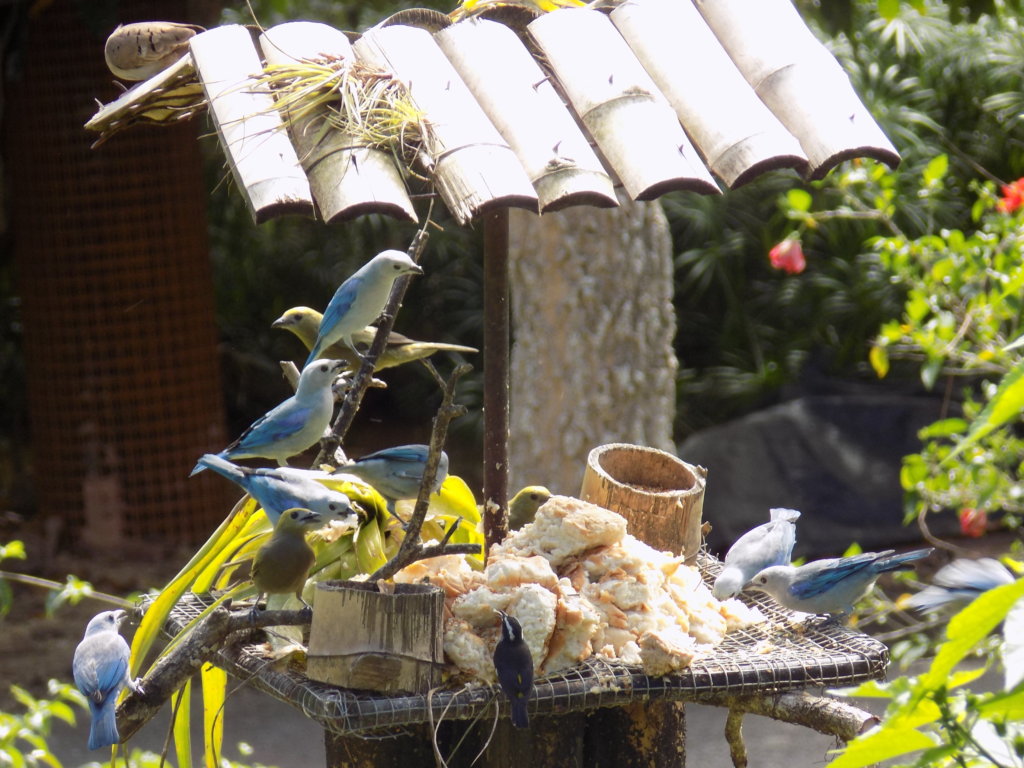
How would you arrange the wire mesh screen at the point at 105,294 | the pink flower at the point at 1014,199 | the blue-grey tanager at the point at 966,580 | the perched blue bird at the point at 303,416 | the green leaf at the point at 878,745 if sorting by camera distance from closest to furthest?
the green leaf at the point at 878,745, the blue-grey tanager at the point at 966,580, the perched blue bird at the point at 303,416, the pink flower at the point at 1014,199, the wire mesh screen at the point at 105,294

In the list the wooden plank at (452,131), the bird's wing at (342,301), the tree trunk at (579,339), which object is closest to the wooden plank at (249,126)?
the wooden plank at (452,131)

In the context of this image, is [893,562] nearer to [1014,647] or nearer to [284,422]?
[284,422]

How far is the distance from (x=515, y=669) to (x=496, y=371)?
619 mm

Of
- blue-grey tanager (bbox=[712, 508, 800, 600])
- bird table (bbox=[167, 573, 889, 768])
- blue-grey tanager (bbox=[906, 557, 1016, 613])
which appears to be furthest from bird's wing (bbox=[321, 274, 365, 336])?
blue-grey tanager (bbox=[906, 557, 1016, 613])

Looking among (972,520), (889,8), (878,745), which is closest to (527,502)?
(889,8)

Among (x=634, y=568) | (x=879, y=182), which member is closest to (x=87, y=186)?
(x=879, y=182)

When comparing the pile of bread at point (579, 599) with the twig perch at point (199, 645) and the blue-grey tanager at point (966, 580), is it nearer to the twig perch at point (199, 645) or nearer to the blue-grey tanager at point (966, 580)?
the twig perch at point (199, 645)

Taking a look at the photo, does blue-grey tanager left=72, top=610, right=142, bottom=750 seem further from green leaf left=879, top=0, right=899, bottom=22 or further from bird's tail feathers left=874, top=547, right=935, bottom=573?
green leaf left=879, top=0, right=899, bottom=22

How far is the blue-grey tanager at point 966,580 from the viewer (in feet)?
4.40

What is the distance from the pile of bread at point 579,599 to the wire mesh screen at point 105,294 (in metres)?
4.49

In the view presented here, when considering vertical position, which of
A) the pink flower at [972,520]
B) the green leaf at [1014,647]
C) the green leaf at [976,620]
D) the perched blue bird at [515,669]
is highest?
the green leaf at [976,620]

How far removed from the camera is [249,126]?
1800mm

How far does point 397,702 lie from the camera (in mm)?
1697

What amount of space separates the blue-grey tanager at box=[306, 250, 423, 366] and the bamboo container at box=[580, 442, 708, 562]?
0.56 m
